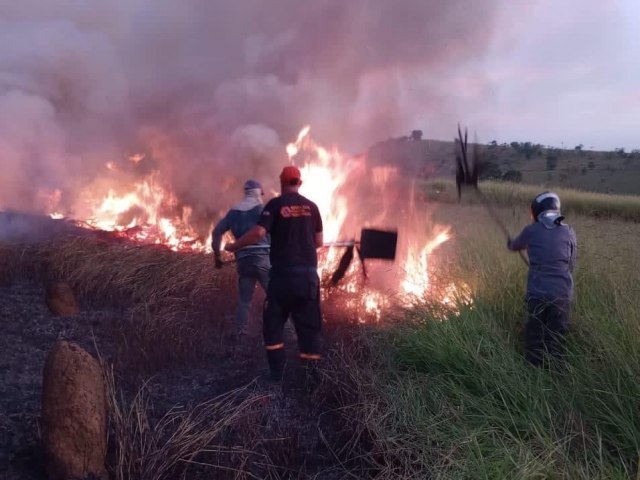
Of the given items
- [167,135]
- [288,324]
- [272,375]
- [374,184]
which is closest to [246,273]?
[288,324]

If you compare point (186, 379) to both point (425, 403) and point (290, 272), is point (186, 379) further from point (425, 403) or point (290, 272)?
point (425, 403)

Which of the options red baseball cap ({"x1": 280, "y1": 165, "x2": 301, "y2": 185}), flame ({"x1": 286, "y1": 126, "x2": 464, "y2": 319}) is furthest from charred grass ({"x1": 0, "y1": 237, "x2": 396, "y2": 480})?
red baseball cap ({"x1": 280, "y1": 165, "x2": 301, "y2": 185})

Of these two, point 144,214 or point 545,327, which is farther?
point 144,214

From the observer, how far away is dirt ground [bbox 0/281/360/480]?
3.84 meters

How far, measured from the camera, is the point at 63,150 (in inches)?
451

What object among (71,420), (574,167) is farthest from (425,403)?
(574,167)

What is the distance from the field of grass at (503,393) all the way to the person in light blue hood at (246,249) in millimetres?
1405

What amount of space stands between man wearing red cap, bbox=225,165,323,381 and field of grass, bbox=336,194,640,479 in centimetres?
58

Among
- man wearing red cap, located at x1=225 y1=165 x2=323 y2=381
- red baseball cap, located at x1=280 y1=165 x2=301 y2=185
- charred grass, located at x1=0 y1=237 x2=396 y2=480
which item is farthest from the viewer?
→ red baseball cap, located at x1=280 y1=165 x2=301 y2=185

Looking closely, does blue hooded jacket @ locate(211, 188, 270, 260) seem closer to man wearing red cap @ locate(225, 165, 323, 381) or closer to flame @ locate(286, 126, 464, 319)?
man wearing red cap @ locate(225, 165, 323, 381)

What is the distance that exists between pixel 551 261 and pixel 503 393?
1443 mm

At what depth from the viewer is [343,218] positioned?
916 cm

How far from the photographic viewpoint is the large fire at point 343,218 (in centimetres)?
755

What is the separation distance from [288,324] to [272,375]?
79.8 inches
